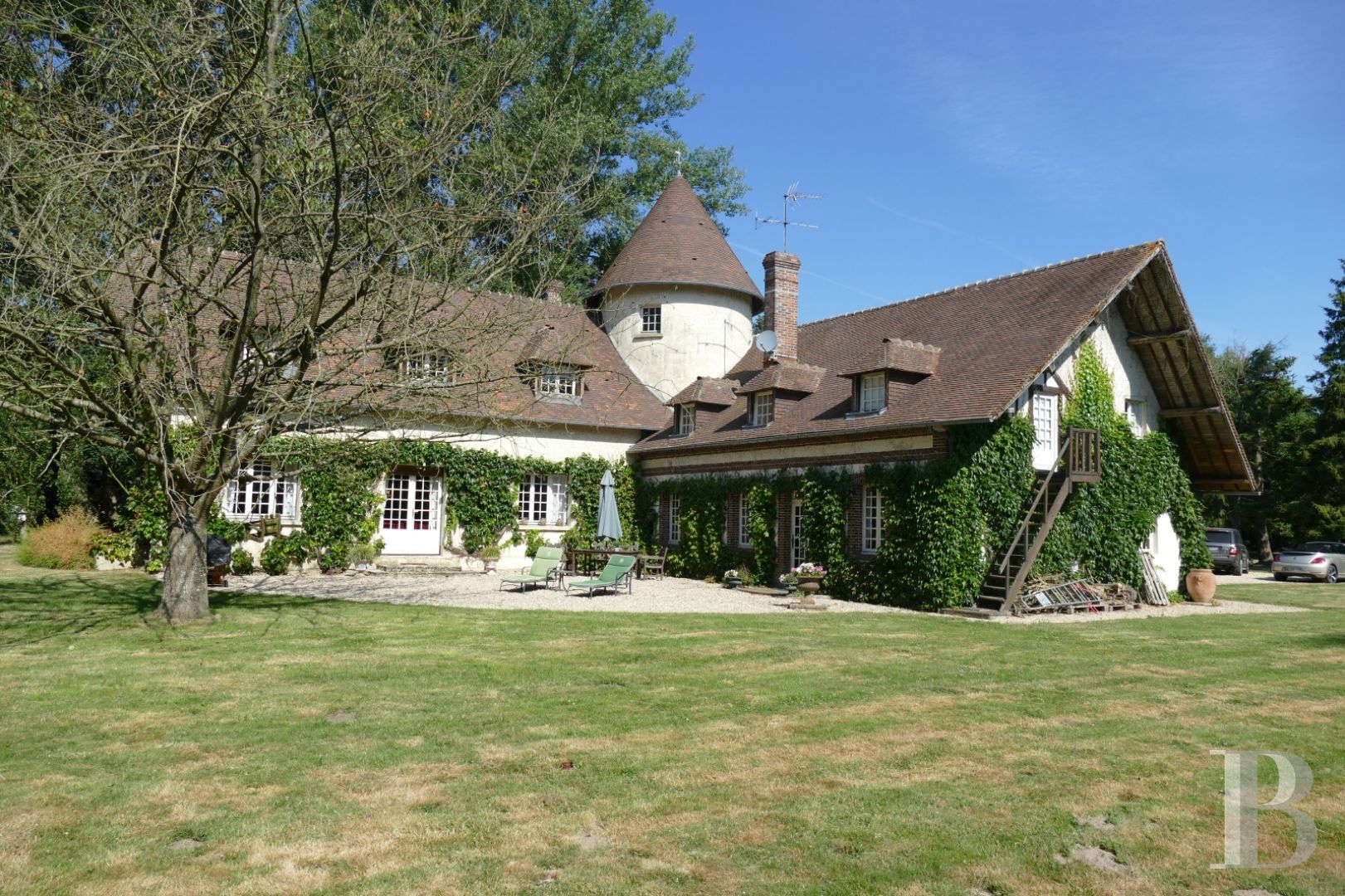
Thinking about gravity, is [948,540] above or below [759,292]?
below

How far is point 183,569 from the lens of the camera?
13.1 metres

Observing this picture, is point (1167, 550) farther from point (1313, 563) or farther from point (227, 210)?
point (227, 210)

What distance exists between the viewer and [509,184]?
1433 cm

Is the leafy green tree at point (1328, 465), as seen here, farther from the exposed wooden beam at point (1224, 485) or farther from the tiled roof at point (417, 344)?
the tiled roof at point (417, 344)

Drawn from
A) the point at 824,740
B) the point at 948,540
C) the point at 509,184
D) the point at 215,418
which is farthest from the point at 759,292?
the point at 824,740

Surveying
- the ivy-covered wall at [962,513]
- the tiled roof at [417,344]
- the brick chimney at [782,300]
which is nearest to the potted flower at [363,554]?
the tiled roof at [417,344]

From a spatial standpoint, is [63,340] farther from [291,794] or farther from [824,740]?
[824,740]

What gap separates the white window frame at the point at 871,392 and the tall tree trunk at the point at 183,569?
1303 centimetres

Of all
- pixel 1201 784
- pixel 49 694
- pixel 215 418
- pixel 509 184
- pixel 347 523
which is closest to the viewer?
pixel 1201 784

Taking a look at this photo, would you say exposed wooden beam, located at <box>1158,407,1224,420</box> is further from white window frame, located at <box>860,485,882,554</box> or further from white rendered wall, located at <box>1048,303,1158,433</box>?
white window frame, located at <box>860,485,882,554</box>

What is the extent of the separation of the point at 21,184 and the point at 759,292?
2127 cm

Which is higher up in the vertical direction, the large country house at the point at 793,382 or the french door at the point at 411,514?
the large country house at the point at 793,382

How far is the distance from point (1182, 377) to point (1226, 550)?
1515cm

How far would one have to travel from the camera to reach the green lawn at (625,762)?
474cm
